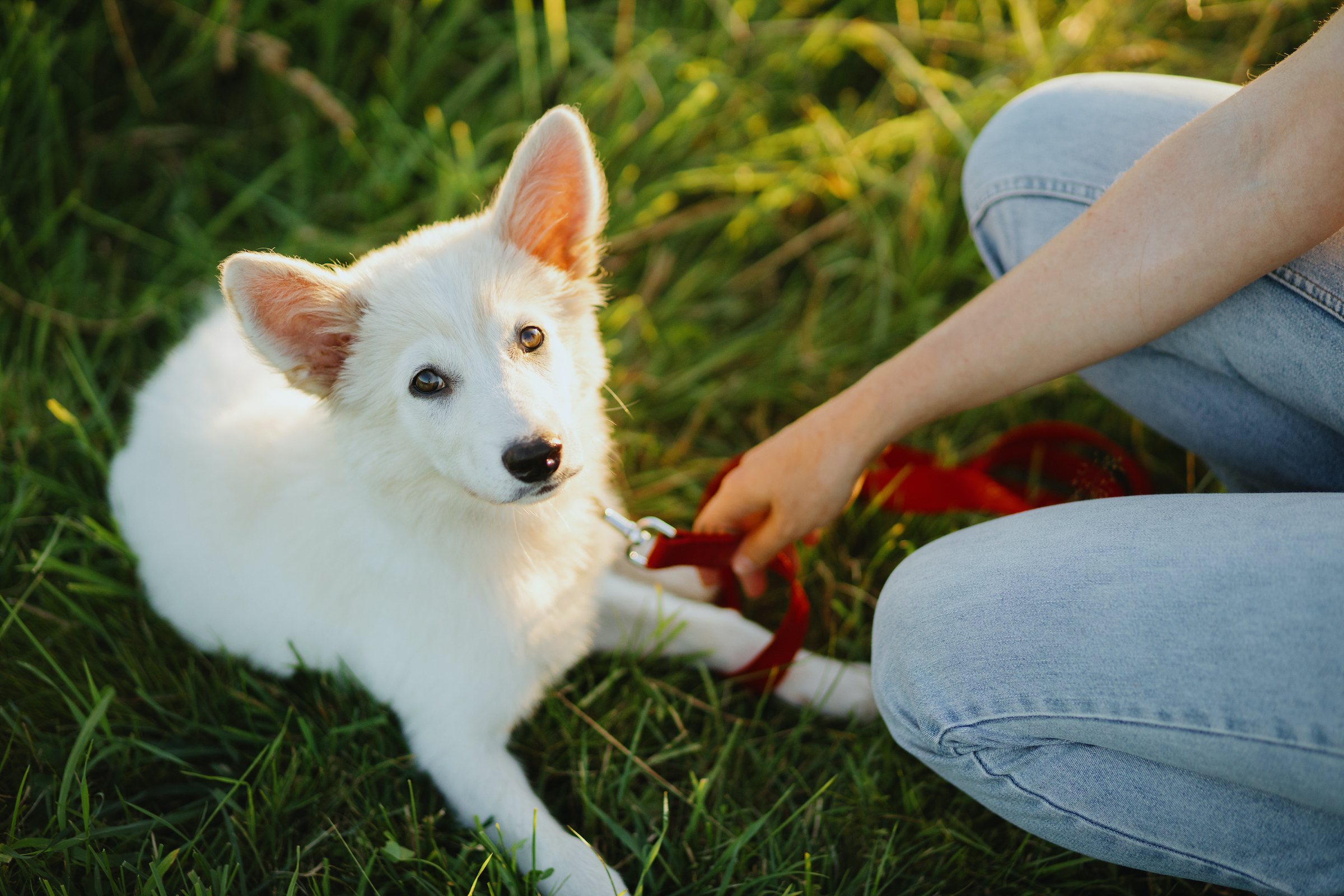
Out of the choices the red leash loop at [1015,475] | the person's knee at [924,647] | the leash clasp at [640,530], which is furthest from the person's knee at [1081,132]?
the leash clasp at [640,530]

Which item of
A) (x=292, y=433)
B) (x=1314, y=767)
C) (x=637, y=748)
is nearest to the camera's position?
(x=1314, y=767)

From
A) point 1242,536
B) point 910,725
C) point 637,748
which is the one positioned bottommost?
point 637,748

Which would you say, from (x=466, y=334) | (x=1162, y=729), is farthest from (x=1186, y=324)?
(x=466, y=334)

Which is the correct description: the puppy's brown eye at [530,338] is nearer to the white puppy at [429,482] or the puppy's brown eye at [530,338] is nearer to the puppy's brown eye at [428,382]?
the white puppy at [429,482]

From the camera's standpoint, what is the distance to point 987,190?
1.94 metres

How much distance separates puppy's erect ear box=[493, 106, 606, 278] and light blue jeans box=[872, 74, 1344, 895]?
101 centimetres

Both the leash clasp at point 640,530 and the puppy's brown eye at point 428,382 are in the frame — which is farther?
the leash clasp at point 640,530

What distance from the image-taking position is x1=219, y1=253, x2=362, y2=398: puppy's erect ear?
1.40 meters

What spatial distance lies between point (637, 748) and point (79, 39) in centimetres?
318

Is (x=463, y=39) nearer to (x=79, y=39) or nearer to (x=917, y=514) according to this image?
(x=79, y=39)

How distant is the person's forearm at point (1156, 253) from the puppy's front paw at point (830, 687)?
2.19 feet

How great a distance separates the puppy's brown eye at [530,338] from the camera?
5.26ft

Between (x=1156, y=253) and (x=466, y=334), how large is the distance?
1.28 metres

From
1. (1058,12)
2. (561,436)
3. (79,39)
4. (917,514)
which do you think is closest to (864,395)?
(561,436)
